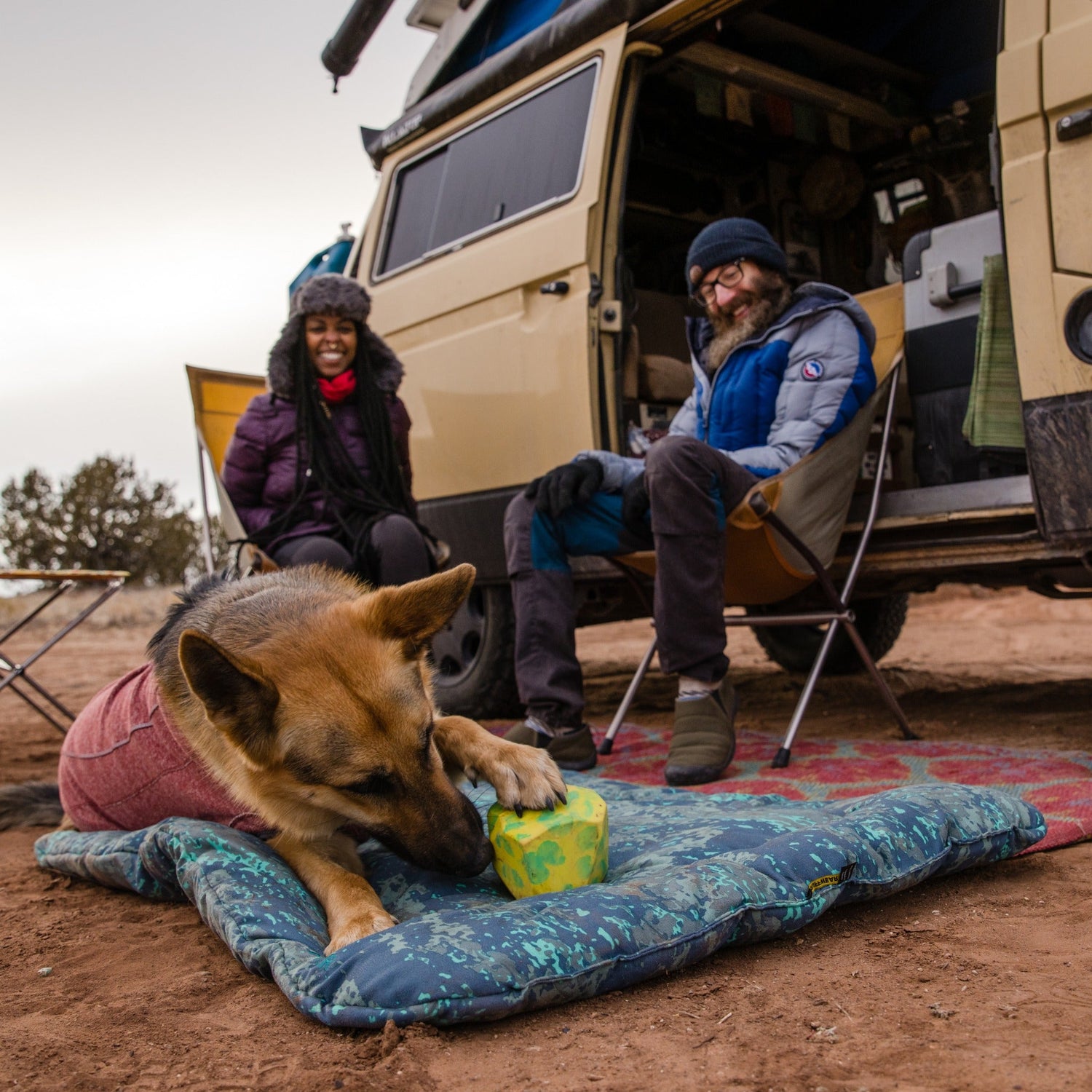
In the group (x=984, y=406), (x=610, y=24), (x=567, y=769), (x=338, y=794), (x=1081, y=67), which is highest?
(x=610, y=24)

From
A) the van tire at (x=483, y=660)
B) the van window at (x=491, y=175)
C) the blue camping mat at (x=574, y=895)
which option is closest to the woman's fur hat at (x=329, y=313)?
the van window at (x=491, y=175)

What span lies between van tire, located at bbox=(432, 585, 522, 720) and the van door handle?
105 inches

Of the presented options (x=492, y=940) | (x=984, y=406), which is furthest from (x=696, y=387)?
(x=492, y=940)

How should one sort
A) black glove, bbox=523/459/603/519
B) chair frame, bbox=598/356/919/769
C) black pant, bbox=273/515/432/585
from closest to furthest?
1. chair frame, bbox=598/356/919/769
2. black glove, bbox=523/459/603/519
3. black pant, bbox=273/515/432/585

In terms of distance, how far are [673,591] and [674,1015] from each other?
181 cm

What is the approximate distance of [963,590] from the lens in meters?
12.5

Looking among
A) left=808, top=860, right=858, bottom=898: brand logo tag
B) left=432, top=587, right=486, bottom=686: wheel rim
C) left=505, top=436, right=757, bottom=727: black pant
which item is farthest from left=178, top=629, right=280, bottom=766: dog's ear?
left=432, top=587, right=486, bottom=686: wheel rim

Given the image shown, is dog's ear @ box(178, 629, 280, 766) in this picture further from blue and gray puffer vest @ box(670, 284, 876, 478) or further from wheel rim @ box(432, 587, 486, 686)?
wheel rim @ box(432, 587, 486, 686)

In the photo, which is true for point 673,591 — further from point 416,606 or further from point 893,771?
point 416,606

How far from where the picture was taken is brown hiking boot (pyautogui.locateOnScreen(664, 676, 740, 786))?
3.20 m

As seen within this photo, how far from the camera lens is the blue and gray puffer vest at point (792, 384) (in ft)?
11.5

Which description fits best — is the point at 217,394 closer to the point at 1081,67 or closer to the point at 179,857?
the point at 179,857

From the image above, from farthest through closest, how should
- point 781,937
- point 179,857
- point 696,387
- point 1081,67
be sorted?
point 696,387 → point 1081,67 → point 179,857 → point 781,937

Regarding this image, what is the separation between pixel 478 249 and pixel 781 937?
11.2ft
